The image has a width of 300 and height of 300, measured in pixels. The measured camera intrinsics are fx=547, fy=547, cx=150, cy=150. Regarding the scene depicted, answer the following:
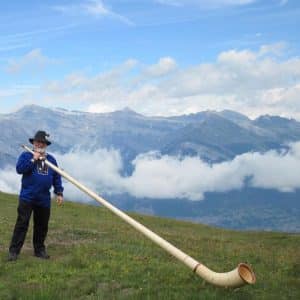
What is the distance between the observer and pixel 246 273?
443 inches

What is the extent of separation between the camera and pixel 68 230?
26.2m

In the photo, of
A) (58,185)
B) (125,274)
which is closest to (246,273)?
(125,274)

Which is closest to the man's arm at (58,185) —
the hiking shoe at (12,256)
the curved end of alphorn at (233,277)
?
the hiking shoe at (12,256)

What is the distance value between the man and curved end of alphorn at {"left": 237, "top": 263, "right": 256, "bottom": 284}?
7572 mm

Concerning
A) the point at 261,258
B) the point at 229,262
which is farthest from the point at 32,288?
the point at 261,258

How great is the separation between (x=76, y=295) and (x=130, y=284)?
1.49m

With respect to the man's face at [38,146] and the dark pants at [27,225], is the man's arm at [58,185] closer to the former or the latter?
the dark pants at [27,225]

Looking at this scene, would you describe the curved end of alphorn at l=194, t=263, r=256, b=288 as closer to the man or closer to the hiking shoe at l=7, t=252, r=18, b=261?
the man

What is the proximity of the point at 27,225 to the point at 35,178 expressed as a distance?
63.8 inches

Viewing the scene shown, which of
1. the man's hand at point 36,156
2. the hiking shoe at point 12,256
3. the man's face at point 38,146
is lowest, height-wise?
the hiking shoe at point 12,256

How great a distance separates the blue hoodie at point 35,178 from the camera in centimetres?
1631

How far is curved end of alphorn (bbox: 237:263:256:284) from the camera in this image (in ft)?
36.5

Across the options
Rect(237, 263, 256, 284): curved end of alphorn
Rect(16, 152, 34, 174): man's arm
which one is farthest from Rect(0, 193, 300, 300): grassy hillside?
Rect(16, 152, 34, 174): man's arm

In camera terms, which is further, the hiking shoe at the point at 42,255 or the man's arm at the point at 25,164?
the hiking shoe at the point at 42,255
